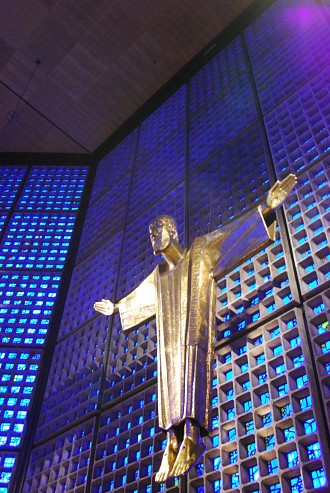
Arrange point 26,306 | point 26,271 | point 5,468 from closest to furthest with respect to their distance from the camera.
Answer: point 5,468 → point 26,306 → point 26,271

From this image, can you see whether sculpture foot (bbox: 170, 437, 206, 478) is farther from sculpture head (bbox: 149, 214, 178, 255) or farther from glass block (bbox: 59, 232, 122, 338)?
glass block (bbox: 59, 232, 122, 338)

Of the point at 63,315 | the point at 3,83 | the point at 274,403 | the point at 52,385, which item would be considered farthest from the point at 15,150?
the point at 274,403

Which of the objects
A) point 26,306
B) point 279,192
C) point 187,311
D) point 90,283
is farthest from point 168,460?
point 26,306

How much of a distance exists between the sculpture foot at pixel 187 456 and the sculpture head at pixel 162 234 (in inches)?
81.4

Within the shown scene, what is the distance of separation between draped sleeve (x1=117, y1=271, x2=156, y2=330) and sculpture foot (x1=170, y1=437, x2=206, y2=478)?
1761 millimetres

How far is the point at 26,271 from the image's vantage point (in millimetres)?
9422

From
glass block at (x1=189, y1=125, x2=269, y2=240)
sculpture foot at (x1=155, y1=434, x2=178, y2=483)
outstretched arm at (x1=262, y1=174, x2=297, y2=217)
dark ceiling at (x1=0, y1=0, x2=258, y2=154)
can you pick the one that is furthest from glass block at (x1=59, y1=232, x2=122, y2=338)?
dark ceiling at (x1=0, y1=0, x2=258, y2=154)

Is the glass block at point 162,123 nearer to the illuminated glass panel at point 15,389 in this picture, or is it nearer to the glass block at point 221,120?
the glass block at point 221,120

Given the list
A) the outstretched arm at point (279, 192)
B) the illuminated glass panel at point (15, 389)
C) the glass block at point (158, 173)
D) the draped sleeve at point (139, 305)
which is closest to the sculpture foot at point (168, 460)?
the draped sleeve at point (139, 305)

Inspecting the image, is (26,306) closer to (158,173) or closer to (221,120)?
(158,173)

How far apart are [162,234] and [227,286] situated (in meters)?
0.99

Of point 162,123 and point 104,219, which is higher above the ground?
point 162,123

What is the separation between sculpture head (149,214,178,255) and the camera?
543 cm

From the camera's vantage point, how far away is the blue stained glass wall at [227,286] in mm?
4477
